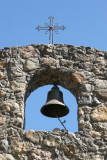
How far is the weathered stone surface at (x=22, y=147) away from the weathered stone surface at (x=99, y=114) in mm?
1134

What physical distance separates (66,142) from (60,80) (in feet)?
4.40

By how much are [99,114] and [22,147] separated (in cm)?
133

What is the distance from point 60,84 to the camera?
760 cm

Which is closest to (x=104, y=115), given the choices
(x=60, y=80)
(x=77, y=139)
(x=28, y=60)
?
(x=77, y=139)

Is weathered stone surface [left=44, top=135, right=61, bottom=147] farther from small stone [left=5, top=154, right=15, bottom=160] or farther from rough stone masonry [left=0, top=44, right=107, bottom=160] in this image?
small stone [left=5, top=154, right=15, bottom=160]

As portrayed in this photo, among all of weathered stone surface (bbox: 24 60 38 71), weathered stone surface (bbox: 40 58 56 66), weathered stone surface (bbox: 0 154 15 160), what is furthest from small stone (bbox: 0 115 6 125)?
weathered stone surface (bbox: 40 58 56 66)

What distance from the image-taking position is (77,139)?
260 inches

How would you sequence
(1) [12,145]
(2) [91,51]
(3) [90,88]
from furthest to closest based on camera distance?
(2) [91,51] → (3) [90,88] → (1) [12,145]

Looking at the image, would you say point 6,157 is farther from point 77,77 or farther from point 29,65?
point 77,77

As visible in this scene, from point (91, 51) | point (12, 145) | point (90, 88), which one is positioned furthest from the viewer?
point (91, 51)

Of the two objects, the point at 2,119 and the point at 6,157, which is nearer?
the point at 6,157

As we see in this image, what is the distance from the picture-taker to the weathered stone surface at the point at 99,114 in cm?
684

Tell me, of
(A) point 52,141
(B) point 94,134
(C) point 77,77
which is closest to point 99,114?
(B) point 94,134

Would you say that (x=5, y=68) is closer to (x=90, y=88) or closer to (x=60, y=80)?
(x=60, y=80)
